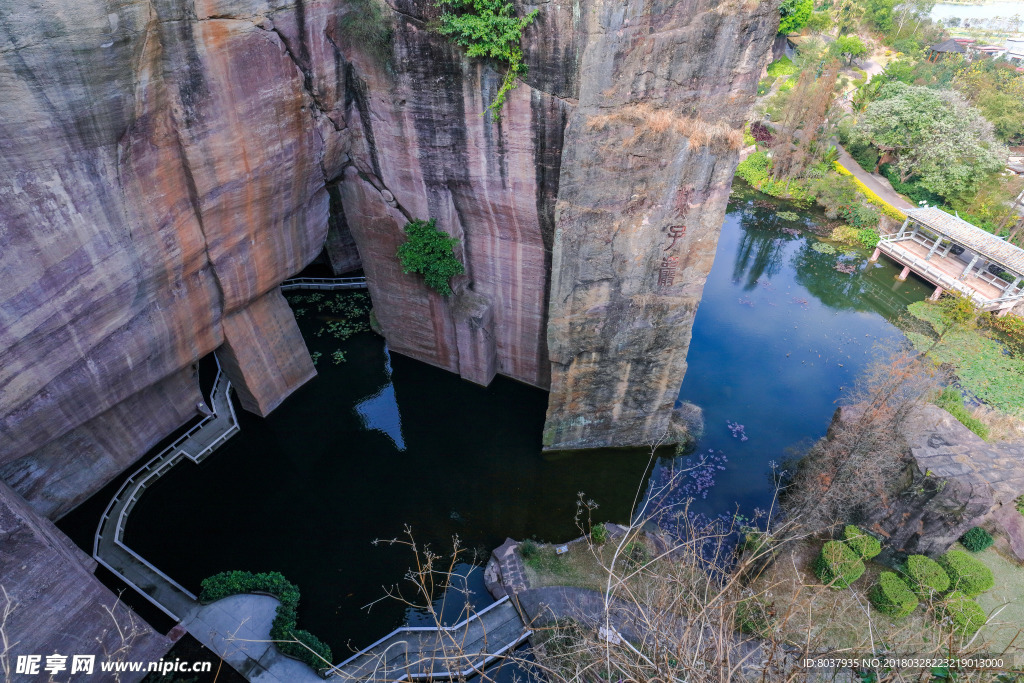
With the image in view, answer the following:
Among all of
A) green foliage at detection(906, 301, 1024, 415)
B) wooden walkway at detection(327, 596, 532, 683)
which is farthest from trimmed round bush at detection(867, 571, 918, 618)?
green foliage at detection(906, 301, 1024, 415)

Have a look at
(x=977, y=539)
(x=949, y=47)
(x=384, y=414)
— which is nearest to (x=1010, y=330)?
(x=977, y=539)

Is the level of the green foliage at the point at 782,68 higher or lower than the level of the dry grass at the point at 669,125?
lower

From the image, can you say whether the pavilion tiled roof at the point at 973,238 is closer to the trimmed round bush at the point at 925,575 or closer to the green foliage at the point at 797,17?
the trimmed round bush at the point at 925,575

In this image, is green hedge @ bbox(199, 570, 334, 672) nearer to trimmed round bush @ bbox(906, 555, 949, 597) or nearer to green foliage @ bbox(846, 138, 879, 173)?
trimmed round bush @ bbox(906, 555, 949, 597)

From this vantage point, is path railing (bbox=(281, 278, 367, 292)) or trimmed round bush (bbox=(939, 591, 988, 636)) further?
path railing (bbox=(281, 278, 367, 292))

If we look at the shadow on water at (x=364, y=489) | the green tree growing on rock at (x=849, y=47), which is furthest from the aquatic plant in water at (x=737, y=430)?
the green tree growing on rock at (x=849, y=47)

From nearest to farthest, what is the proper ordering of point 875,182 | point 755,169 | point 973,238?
point 973,238 < point 875,182 < point 755,169

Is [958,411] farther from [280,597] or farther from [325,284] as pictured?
[325,284]
